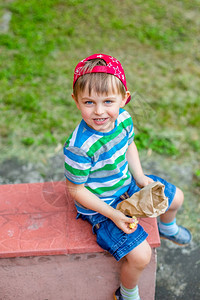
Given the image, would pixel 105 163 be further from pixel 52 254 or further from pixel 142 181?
pixel 52 254

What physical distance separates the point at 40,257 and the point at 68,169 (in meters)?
0.51

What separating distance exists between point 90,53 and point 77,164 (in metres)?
2.78

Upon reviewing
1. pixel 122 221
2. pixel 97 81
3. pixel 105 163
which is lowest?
pixel 122 221

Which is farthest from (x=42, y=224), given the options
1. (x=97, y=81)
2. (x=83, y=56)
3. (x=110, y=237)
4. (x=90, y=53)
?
(x=90, y=53)

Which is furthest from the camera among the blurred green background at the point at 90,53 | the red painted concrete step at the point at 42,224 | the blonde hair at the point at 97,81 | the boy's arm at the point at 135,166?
the blurred green background at the point at 90,53

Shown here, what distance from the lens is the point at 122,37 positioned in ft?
15.2

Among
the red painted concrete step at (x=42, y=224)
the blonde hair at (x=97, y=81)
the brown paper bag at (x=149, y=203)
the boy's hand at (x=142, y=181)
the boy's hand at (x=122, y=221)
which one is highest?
the blonde hair at (x=97, y=81)

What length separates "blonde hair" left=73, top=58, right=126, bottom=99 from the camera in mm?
1578

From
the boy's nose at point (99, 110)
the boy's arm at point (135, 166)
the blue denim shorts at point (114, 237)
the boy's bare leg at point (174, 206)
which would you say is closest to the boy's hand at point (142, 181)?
the boy's arm at point (135, 166)

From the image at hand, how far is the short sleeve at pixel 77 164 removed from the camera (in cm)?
169

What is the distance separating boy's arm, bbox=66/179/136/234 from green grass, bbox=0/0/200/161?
1.94 feet

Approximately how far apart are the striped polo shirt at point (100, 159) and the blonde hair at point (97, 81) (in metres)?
0.23

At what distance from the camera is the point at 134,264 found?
1.75 metres

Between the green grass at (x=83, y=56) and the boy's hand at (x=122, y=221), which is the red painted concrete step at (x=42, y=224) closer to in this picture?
the boy's hand at (x=122, y=221)
